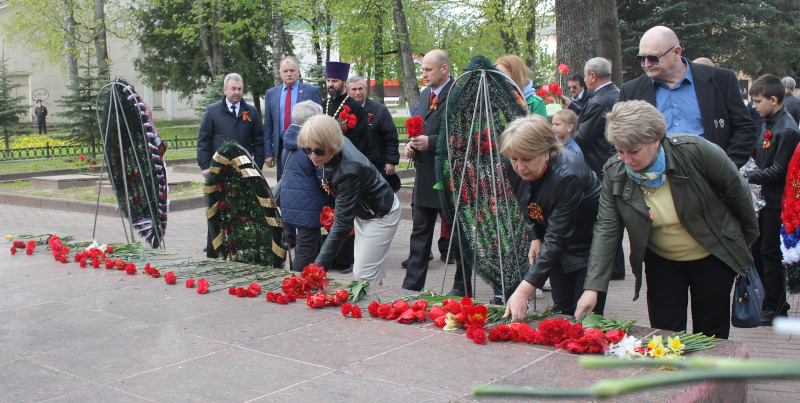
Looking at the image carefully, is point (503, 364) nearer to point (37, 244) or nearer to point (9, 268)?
point (9, 268)

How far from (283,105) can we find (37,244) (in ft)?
9.38

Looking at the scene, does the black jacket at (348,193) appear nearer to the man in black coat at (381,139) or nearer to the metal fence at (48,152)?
the man in black coat at (381,139)

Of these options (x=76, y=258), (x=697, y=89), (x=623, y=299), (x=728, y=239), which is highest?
(x=697, y=89)

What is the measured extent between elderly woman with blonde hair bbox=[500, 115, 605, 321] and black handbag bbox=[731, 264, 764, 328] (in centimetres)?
70

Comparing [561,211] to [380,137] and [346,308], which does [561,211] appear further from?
[380,137]

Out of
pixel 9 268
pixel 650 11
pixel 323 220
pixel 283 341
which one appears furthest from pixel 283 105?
pixel 650 11

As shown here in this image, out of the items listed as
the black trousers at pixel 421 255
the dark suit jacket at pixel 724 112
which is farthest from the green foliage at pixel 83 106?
the dark suit jacket at pixel 724 112

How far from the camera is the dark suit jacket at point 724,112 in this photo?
427 centimetres

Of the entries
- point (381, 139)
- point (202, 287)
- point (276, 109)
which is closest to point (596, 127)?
point (381, 139)

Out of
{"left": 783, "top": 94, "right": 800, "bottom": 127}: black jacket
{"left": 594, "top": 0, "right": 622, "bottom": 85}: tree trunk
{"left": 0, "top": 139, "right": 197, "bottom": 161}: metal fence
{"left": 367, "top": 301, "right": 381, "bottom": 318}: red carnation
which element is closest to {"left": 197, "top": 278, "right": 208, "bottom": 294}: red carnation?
{"left": 367, "top": 301, "right": 381, "bottom": 318}: red carnation

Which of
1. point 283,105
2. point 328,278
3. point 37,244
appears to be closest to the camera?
point 328,278

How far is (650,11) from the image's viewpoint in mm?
25000

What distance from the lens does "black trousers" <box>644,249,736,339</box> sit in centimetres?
332

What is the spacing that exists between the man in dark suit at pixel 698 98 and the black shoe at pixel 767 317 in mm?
1402
